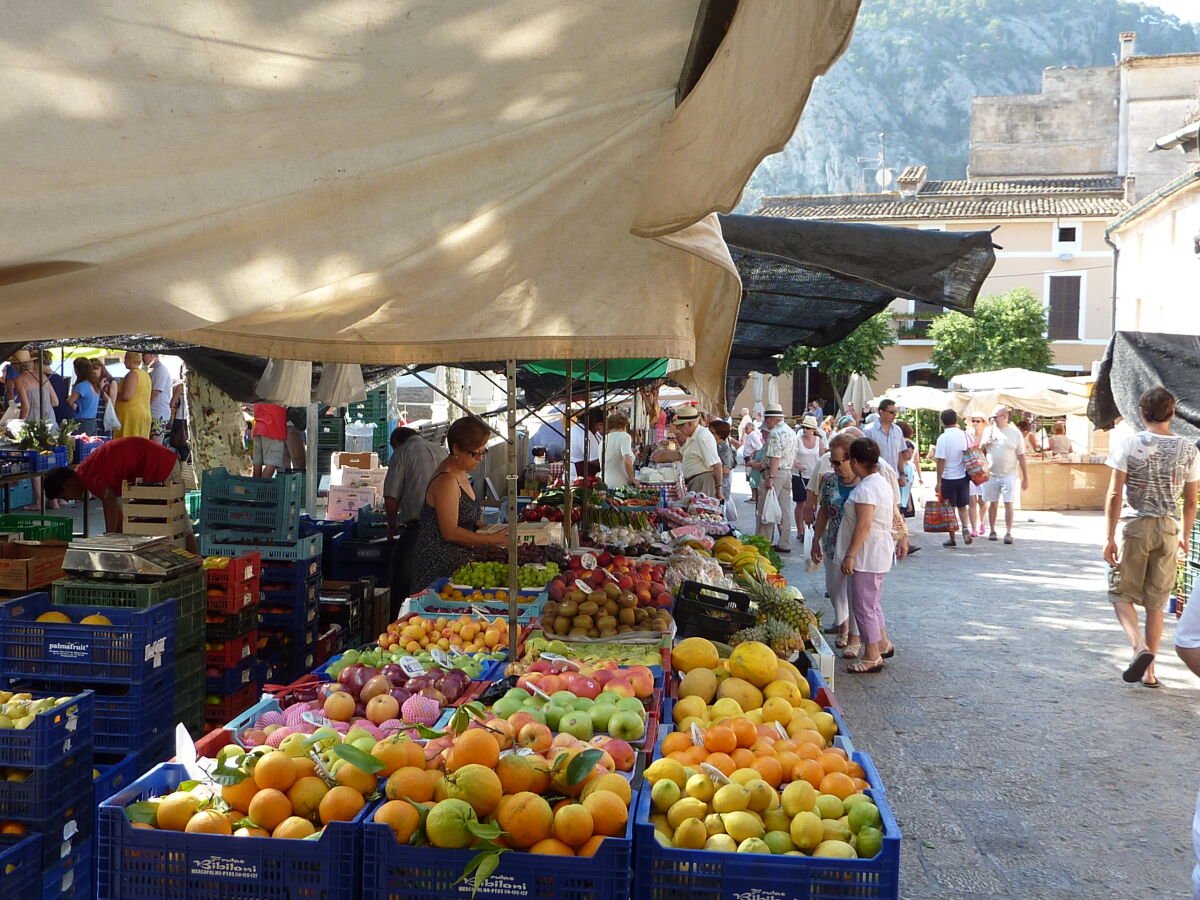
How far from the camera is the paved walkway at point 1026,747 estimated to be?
4695 mm

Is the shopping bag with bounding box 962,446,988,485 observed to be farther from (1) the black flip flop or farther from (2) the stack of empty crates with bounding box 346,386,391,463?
(2) the stack of empty crates with bounding box 346,386,391,463

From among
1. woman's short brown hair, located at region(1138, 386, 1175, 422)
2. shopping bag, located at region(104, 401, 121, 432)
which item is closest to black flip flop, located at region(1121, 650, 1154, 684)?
woman's short brown hair, located at region(1138, 386, 1175, 422)

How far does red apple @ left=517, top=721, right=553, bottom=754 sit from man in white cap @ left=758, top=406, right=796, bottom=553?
10818mm

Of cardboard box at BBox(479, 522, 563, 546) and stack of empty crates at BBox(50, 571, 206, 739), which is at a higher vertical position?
cardboard box at BBox(479, 522, 563, 546)

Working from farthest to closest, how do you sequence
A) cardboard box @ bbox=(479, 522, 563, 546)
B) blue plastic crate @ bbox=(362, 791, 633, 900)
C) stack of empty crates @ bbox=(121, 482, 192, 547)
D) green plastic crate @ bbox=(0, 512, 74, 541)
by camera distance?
1. green plastic crate @ bbox=(0, 512, 74, 541)
2. stack of empty crates @ bbox=(121, 482, 192, 547)
3. cardboard box @ bbox=(479, 522, 563, 546)
4. blue plastic crate @ bbox=(362, 791, 633, 900)

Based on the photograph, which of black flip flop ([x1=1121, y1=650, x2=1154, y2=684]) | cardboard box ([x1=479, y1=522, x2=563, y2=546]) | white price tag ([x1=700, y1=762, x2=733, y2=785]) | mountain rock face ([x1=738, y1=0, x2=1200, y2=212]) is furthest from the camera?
mountain rock face ([x1=738, y1=0, x2=1200, y2=212])

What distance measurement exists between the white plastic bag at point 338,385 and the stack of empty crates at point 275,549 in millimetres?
4029

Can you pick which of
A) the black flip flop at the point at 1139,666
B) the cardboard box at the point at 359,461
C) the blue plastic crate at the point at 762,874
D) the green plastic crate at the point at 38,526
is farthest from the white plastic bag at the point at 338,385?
the blue plastic crate at the point at 762,874

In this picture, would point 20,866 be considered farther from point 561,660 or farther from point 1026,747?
point 1026,747

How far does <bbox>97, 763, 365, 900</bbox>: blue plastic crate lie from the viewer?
2584 millimetres

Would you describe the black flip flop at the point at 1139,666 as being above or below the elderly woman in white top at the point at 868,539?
below

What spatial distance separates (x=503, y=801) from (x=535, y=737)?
1.18ft

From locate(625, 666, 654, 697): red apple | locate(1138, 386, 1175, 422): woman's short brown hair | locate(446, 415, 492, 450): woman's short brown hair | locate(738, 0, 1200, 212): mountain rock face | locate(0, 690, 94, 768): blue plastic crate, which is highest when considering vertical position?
locate(738, 0, 1200, 212): mountain rock face

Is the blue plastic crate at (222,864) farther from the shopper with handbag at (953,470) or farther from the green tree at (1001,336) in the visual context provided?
the green tree at (1001,336)
